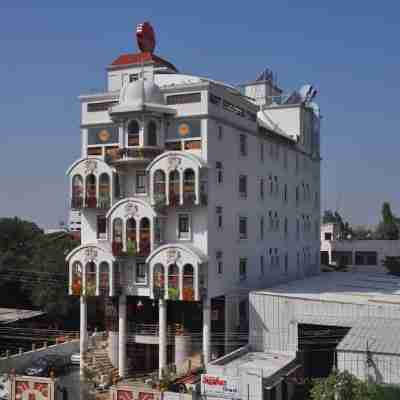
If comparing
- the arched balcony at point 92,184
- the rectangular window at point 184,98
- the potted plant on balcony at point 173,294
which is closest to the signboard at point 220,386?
the potted plant on balcony at point 173,294

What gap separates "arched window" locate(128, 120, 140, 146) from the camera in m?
35.3

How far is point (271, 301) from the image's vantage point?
112 feet

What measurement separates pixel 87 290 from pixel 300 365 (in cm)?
1309

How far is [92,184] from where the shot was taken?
36750mm

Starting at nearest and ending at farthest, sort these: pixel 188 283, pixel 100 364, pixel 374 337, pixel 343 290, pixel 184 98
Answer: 1. pixel 374 337
2. pixel 188 283
3. pixel 184 98
4. pixel 100 364
5. pixel 343 290

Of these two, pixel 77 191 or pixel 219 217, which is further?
pixel 77 191

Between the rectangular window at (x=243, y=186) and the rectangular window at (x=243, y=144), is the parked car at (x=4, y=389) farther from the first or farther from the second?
the rectangular window at (x=243, y=144)

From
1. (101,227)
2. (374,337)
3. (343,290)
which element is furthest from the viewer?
(343,290)

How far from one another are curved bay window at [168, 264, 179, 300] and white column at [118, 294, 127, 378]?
12.4 feet

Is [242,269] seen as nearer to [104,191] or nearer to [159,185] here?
[159,185]

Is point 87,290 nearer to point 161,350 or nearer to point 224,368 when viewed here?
point 161,350

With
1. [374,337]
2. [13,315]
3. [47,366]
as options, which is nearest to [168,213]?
[47,366]

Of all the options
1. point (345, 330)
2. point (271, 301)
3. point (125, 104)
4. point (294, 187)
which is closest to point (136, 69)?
point (125, 104)

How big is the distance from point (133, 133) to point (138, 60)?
11027 millimetres
